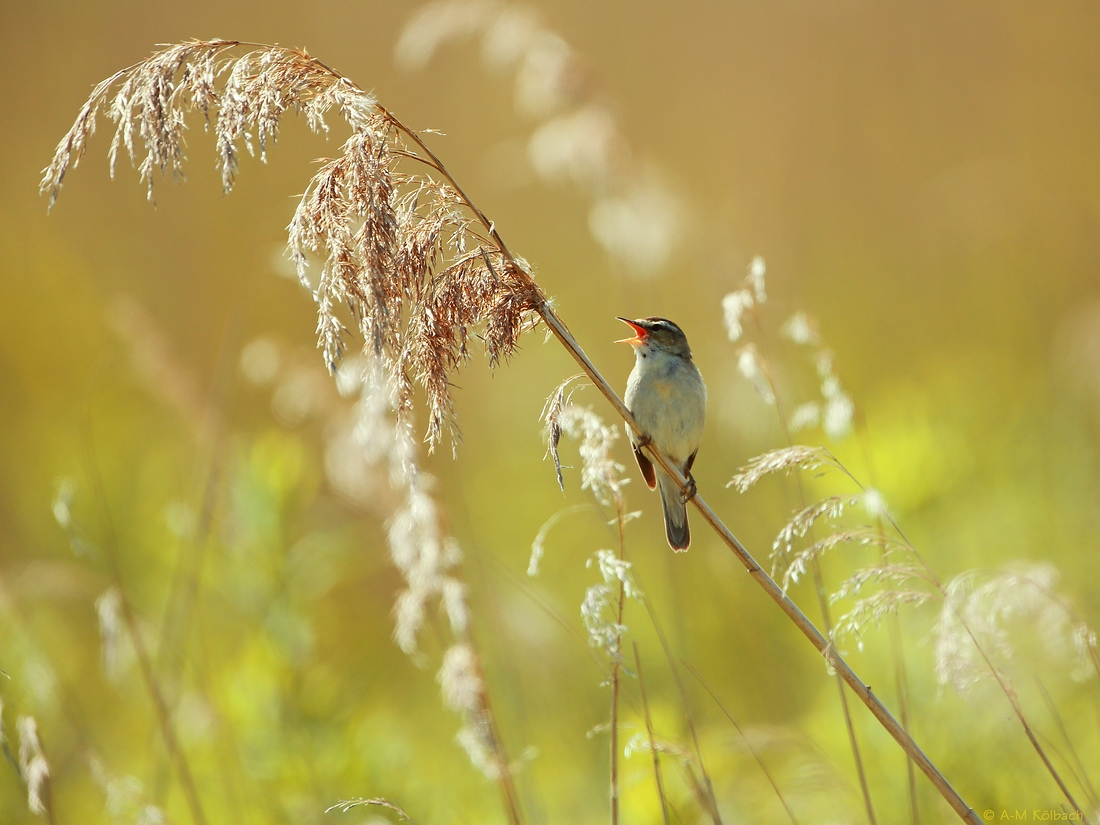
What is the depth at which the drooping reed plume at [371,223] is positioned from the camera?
1.62 meters

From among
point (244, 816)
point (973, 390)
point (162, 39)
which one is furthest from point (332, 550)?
point (162, 39)

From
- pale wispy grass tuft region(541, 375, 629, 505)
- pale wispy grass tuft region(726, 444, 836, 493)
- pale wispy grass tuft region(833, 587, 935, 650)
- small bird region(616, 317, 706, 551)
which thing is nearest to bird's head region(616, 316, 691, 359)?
small bird region(616, 317, 706, 551)

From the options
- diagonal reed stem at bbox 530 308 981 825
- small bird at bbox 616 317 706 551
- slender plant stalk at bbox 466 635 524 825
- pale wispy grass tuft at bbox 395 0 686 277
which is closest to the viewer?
diagonal reed stem at bbox 530 308 981 825

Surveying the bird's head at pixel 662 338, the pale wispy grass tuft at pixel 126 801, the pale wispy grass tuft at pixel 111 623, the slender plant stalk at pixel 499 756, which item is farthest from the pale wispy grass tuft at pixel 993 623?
the pale wispy grass tuft at pixel 111 623

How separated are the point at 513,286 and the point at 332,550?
198 cm

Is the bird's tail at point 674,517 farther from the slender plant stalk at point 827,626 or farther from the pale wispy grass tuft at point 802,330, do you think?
the pale wispy grass tuft at point 802,330

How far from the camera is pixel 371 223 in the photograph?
165 centimetres

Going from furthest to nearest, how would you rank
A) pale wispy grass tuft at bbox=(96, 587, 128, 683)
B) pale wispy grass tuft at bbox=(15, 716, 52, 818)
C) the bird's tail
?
the bird's tail, pale wispy grass tuft at bbox=(96, 587, 128, 683), pale wispy grass tuft at bbox=(15, 716, 52, 818)

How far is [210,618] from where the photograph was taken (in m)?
4.34

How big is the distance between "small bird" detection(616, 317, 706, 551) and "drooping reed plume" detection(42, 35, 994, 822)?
1.49 m

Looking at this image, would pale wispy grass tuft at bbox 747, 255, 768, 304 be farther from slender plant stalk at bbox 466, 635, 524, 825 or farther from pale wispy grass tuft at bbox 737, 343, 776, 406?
slender plant stalk at bbox 466, 635, 524, 825

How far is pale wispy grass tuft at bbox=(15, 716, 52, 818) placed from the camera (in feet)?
5.78

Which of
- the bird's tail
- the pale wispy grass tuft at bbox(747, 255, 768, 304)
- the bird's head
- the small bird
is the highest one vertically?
the bird's head

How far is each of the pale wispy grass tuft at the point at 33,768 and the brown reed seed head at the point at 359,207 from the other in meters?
1.10
